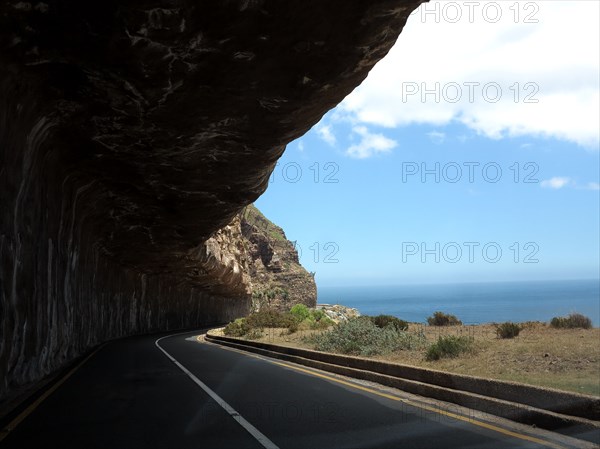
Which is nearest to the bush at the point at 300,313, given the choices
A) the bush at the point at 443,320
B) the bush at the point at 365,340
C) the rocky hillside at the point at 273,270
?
the bush at the point at 443,320

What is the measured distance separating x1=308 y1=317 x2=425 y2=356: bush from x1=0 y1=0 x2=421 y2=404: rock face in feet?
17.9

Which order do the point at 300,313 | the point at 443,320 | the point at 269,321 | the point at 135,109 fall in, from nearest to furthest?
the point at 135,109, the point at 443,320, the point at 269,321, the point at 300,313

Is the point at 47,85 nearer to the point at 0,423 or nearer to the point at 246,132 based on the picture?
the point at 246,132

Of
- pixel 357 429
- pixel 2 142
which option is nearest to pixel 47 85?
pixel 2 142

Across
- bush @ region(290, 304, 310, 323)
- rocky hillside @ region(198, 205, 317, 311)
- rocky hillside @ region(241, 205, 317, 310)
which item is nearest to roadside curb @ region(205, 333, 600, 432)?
bush @ region(290, 304, 310, 323)

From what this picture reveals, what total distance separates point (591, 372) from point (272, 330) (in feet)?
78.8

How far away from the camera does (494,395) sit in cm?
833

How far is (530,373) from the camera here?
383 inches

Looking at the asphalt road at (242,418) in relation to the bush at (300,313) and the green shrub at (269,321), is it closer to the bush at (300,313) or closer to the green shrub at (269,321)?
the green shrub at (269,321)

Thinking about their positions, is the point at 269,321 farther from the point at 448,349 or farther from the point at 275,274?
the point at 275,274

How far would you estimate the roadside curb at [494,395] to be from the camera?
22.4 feet

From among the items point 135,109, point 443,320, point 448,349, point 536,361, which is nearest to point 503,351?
point 448,349

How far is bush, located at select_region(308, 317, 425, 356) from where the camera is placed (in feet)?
51.8

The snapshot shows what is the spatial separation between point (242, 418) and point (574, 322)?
13774 millimetres
